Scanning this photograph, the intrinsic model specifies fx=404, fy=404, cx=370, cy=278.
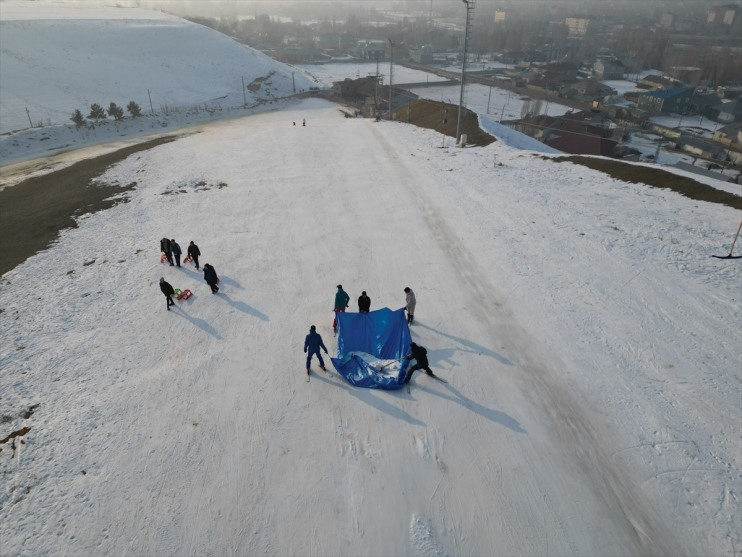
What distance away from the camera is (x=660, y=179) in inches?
858

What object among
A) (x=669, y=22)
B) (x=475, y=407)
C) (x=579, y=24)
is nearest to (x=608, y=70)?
(x=475, y=407)

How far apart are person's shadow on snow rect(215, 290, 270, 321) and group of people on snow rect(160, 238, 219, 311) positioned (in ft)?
2.02

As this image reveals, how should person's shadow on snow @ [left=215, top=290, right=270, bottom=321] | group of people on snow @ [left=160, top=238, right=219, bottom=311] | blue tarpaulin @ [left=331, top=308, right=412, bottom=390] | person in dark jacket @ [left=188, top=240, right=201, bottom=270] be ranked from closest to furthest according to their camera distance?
blue tarpaulin @ [left=331, top=308, right=412, bottom=390], person's shadow on snow @ [left=215, top=290, right=270, bottom=321], group of people on snow @ [left=160, top=238, right=219, bottom=311], person in dark jacket @ [left=188, top=240, right=201, bottom=270]

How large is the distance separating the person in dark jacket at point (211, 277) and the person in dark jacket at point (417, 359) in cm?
767

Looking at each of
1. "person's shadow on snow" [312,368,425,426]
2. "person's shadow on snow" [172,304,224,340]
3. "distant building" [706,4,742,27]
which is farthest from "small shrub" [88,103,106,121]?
"distant building" [706,4,742,27]

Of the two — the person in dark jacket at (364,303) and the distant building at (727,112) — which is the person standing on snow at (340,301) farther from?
the distant building at (727,112)

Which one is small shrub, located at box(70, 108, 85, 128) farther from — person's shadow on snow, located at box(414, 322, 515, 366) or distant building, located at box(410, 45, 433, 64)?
distant building, located at box(410, 45, 433, 64)

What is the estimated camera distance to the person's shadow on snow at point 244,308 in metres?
13.4

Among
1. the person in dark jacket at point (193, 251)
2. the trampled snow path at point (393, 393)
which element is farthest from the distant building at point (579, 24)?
the person in dark jacket at point (193, 251)

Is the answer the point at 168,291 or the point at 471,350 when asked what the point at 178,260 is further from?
the point at 471,350

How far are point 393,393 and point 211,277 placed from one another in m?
7.87

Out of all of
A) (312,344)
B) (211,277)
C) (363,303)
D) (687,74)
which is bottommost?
(211,277)

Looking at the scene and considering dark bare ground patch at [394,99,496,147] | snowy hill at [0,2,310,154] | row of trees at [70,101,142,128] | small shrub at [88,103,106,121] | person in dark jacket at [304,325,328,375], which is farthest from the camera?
snowy hill at [0,2,310,154]

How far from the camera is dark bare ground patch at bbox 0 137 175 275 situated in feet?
63.8
